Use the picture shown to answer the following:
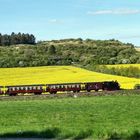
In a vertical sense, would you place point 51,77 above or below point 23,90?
below

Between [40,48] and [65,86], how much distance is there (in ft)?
257

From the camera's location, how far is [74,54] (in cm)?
12294

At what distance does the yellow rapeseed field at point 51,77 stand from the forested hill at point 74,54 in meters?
14.1

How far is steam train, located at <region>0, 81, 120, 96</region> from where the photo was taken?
55.2 meters

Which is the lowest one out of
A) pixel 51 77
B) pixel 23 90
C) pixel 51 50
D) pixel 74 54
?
pixel 51 77

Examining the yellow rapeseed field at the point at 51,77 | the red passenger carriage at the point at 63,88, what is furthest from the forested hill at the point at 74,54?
the red passenger carriage at the point at 63,88

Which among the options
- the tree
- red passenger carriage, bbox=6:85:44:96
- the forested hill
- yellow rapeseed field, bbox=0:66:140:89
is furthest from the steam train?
the tree

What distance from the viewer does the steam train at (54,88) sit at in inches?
2174

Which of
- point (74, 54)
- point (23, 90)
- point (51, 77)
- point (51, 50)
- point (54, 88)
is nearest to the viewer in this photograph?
point (23, 90)

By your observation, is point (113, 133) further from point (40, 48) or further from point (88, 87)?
point (40, 48)

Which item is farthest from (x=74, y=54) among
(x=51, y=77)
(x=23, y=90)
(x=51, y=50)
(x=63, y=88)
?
(x=23, y=90)

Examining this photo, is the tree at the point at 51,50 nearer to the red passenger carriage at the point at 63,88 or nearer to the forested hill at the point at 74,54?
the forested hill at the point at 74,54

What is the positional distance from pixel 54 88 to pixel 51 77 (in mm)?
22739

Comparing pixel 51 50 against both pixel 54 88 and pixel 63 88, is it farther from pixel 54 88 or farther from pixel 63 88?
pixel 63 88
